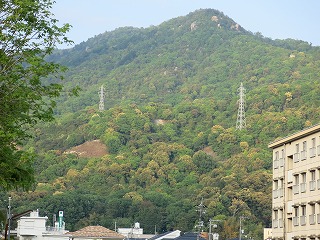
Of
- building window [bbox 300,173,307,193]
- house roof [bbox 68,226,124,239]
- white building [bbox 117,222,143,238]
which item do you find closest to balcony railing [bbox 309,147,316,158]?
building window [bbox 300,173,307,193]

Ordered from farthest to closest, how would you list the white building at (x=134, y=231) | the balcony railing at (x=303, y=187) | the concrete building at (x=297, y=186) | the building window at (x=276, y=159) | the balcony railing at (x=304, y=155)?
the white building at (x=134, y=231), the building window at (x=276, y=159), the balcony railing at (x=304, y=155), the balcony railing at (x=303, y=187), the concrete building at (x=297, y=186)

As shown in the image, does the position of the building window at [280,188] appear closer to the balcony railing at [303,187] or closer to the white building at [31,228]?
the balcony railing at [303,187]

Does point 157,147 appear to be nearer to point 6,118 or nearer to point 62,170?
point 62,170

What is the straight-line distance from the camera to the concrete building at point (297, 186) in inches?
2387

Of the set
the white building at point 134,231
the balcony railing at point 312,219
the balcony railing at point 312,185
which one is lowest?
the balcony railing at point 312,219

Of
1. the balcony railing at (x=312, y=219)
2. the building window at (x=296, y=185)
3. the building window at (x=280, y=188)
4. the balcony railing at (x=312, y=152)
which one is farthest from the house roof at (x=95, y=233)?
the balcony railing at (x=312, y=219)

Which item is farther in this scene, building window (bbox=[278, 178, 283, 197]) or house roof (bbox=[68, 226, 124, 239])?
house roof (bbox=[68, 226, 124, 239])

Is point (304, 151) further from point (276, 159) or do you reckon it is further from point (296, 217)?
point (276, 159)

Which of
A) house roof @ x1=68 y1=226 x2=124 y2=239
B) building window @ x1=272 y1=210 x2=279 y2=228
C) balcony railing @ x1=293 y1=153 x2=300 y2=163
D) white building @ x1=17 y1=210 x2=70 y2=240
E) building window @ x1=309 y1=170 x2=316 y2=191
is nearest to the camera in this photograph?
building window @ x1=309 y1=170 x2=316 y2=191

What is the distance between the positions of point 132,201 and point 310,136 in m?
92.0

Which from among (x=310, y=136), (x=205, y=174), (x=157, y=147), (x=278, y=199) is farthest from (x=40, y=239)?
(x=157, y=147)

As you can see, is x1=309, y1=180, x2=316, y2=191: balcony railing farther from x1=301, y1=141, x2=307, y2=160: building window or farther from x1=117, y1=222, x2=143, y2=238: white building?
x1=117, y1=222, x2=143, y2=238: white building

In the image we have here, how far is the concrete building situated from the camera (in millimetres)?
60625

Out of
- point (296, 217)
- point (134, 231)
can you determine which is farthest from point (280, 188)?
point (134, 231)
